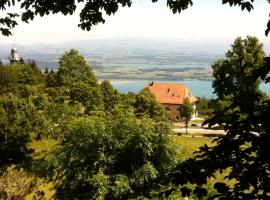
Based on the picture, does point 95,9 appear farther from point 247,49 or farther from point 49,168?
point 247,49

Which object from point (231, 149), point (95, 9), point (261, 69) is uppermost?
point (95, 9)

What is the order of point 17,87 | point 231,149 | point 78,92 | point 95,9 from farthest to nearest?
point 17,87
point 78,92
point 95,9
point 231,149

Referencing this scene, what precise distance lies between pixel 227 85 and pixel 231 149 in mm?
42255

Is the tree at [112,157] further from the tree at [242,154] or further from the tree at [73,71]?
the tree at [73,71]

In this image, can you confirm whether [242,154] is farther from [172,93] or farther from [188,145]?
[172,93]

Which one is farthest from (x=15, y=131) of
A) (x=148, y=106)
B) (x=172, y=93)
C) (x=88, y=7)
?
(x=172, y=93)

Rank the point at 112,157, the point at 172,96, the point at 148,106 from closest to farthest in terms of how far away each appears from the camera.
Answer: the point at 112,157
the point at 148,106
the point at 172,96

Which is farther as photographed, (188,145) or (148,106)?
(148,106)

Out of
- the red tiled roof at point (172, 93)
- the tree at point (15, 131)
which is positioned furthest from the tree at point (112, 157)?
the red tiled roof at point (172, 93)

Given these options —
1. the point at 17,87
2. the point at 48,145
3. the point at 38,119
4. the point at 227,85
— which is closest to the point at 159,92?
the point at 17,87

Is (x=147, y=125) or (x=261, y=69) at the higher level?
(x=261, y=69)

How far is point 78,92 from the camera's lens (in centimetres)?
5416

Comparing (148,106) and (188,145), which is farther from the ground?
(188,145)

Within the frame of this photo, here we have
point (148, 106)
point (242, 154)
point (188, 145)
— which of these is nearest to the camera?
point (242, 154)
